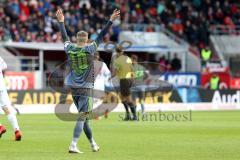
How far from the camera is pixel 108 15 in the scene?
44.3 m

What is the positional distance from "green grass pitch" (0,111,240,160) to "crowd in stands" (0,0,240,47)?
15978mm

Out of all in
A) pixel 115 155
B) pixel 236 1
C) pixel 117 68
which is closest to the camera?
pixel 115 155

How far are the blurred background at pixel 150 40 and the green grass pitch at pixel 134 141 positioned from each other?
39.4 feet

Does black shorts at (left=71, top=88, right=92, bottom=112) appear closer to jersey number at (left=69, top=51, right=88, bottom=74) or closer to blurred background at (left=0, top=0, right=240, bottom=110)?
jersey number at (left=69, top=51, right=88, bottom=74)

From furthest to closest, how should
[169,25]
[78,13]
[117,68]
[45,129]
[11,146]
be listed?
[169,25], [78,13], [117,68], [45,129], [11,146]

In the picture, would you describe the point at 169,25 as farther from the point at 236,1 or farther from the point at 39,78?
the point at 39,78

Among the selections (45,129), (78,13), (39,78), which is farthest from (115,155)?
(78,13)

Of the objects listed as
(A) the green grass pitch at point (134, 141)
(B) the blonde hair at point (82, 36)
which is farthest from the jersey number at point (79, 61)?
(A) the green grass pitch at point (134, 141)

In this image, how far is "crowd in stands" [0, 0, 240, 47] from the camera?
133ft

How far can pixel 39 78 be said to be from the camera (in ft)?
126

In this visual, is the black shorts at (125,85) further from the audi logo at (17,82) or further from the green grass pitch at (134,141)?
the audi logo at (17,82)

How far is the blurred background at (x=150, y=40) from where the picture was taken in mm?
38062

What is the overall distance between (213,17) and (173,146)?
33.3 meters

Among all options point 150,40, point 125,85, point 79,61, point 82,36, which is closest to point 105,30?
point 82,36
